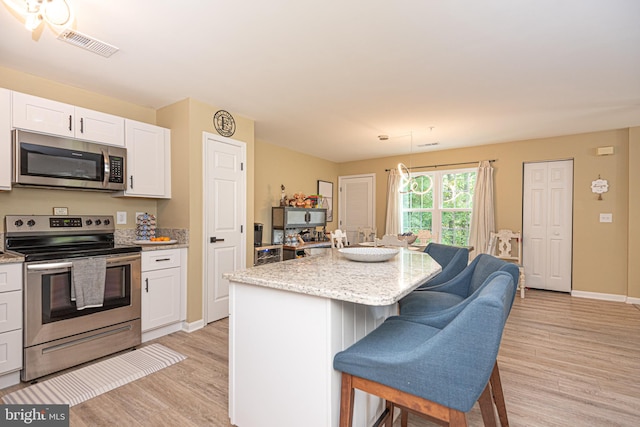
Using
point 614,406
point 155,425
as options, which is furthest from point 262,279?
point 614,406

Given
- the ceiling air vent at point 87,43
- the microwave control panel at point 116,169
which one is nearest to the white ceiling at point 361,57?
the ceiling air vent at point 87,43

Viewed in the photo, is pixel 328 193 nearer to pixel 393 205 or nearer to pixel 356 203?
pixel 356 203

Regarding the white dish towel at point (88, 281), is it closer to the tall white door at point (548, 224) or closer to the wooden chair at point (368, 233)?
the wooden chair at point (368, 233)

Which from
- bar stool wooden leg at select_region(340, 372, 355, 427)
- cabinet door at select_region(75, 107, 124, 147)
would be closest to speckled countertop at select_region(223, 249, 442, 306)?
bar stool wooden leg at select_region(340, 372, 355, 427)

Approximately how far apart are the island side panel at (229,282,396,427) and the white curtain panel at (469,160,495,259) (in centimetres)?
422

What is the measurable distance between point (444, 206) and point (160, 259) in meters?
4.82

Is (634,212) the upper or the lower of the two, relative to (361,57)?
lower

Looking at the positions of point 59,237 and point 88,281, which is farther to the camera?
point 59,237

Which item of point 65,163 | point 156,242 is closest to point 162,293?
point 156,242

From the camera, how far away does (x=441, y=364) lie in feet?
3.40

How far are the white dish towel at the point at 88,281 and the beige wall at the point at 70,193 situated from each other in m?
0.84

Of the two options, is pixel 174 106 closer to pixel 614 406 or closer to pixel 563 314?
pixel 614 406

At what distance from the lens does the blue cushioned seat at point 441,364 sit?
980mm

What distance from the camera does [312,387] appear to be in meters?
1.37
